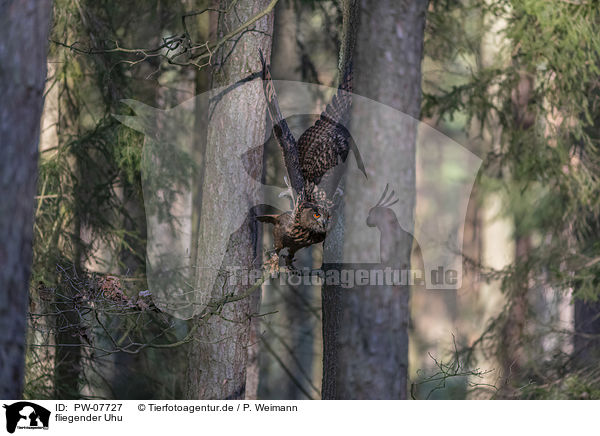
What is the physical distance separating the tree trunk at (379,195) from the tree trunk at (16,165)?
5.84ft

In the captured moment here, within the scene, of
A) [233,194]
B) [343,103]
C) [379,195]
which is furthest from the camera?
[233,194]

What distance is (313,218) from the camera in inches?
147

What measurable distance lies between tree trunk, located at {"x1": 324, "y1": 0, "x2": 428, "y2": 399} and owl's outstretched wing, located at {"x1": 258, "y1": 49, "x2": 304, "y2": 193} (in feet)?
1.23

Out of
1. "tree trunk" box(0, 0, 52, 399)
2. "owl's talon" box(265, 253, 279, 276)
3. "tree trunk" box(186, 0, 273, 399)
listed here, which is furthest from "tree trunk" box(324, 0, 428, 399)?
"tree trunk" box(0, 0, 52, 399)

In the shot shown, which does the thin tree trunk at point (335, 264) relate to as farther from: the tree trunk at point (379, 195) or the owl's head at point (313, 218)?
the owl's head at point (313, 218)

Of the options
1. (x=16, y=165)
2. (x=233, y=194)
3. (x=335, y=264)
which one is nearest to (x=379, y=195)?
(x=335, y=264)

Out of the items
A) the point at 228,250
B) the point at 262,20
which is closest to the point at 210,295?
the point at 228,250

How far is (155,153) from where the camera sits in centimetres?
723

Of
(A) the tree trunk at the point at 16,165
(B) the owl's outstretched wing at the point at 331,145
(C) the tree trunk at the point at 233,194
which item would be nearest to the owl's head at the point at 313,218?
(B) the owl's outstretched wing at the point at 331,145

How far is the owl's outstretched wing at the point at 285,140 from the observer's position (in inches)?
150

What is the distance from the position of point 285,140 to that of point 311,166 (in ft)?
0.78

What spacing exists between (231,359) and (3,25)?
2822 millimetres

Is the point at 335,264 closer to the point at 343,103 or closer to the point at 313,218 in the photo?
the point at 313,218
